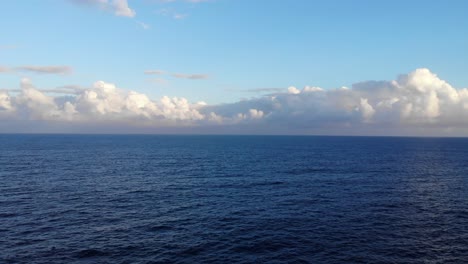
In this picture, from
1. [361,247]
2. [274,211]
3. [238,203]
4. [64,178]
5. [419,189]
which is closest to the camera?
[361,247]

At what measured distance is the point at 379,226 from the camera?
62.0 meters

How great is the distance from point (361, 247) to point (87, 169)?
11336 centimetres

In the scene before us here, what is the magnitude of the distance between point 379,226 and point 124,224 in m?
49.9

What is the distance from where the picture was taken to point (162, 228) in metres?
60.3

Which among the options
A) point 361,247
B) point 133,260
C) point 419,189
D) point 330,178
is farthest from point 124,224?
point 419,189

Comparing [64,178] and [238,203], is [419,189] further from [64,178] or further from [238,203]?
[64,178]

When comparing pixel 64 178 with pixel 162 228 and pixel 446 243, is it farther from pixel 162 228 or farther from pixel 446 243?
pixel 446 243

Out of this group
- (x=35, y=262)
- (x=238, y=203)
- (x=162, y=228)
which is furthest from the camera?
(x=238, y=203)

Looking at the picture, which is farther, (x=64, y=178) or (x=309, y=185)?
(x=64, y=178)

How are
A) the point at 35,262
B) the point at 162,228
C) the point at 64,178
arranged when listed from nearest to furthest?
the point at 35,262
the point at 162,228
the point at 64,178

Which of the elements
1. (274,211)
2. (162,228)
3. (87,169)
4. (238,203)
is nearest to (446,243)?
(274,211)

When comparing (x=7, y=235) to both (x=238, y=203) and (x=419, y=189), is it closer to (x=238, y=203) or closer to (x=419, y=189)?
(x=238, y=203)

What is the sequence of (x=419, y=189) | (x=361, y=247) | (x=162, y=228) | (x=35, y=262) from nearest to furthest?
(x=35, y=262), (x=361, y=247), (x=162, y=228), (x=419, y=189)

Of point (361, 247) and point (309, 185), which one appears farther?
point (309, 185)
